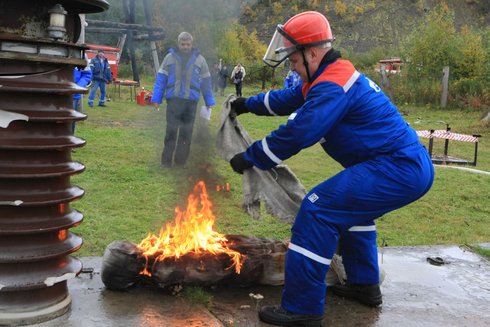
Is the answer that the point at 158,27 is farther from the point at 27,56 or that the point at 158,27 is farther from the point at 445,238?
the point at 445,238

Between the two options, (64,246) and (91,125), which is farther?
(91,125)

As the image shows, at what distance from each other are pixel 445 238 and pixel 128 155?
19.2 feet

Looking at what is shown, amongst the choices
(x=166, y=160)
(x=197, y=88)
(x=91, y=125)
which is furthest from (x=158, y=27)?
(x=91, y=125)

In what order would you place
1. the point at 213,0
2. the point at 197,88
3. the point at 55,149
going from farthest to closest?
the point at 197,88 → the point at 213,0 → the point at 55,149

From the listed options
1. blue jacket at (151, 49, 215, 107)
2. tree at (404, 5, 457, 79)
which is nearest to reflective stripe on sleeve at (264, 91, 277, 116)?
blue jacket at (151, 49, 215, 107)

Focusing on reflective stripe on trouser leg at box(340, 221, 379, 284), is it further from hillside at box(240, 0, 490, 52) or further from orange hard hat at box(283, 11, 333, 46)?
hillside at box(240, 0, 490, 52)

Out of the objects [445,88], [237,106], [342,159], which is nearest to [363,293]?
[342,159]

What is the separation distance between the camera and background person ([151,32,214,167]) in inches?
314

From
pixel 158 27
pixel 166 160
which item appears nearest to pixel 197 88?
pixel 166 160

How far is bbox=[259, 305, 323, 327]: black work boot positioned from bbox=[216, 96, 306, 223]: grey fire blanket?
2.17 feet

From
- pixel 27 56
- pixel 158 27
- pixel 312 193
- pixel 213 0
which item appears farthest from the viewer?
pixel 158 27

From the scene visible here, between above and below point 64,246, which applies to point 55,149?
above

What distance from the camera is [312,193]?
3.38 m

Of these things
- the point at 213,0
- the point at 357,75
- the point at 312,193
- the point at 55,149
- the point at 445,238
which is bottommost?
the point at 445,238
